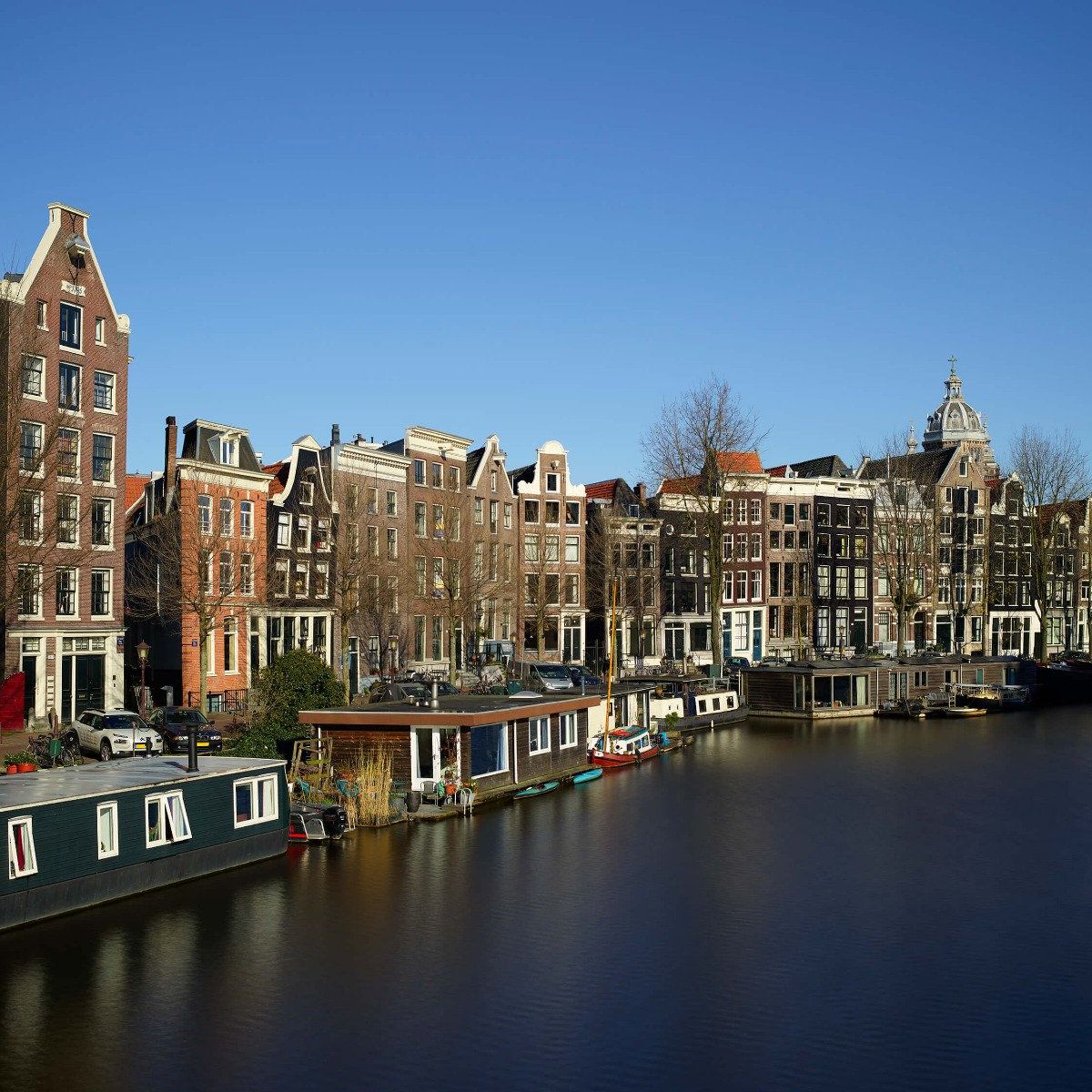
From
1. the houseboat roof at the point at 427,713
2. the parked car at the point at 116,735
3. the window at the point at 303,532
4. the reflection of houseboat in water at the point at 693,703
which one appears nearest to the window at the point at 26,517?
the parked car at the point at 116,735

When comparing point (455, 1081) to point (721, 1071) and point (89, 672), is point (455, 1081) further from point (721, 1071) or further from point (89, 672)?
point (89, 672)

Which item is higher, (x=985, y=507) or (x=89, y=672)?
(x=985, y=507)

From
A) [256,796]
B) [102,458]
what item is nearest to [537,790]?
[256,796]

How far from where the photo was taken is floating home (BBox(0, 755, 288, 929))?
2662 centimetres

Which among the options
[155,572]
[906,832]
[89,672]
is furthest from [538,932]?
[155,572]

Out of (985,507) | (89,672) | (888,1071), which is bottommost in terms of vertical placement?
(888,1071)

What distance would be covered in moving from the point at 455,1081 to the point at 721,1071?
4.37 meters

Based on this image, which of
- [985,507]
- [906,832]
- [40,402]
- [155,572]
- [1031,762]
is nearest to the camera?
[906,832]

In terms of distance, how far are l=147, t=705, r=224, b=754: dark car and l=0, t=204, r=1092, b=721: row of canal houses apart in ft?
17.3

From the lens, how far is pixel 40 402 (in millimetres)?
51031

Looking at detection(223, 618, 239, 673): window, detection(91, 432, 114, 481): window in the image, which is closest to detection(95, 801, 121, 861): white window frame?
detection(91, 432, 114, 481): window

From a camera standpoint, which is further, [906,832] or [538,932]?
[906,832]

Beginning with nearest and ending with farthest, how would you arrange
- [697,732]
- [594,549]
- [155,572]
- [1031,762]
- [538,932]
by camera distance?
[538,932], [1031,762], [155,572], [697,732], [594,549]

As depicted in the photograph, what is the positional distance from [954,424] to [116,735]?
123415mm
